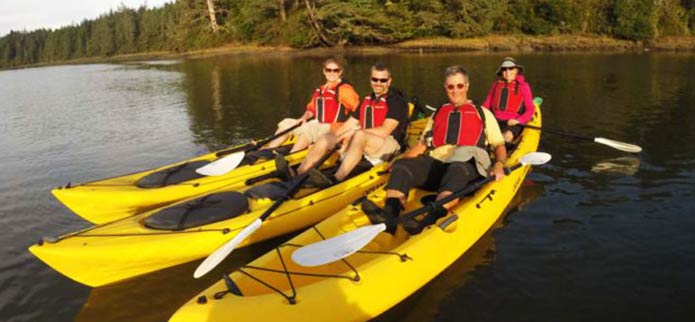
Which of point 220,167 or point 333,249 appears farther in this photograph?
point 220,167

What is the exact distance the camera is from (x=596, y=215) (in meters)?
6.26

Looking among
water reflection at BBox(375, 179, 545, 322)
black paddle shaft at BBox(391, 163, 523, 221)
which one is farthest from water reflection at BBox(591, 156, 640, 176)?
black paddle shaft at BBox(391, 163, 523, 221)

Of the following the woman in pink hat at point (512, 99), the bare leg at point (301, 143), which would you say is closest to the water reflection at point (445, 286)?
the woman in pink hat at point (512, 99)

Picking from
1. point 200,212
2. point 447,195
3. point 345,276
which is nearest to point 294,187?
point 200,212

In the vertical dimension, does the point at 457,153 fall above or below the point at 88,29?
below

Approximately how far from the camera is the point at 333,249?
12.5 feet

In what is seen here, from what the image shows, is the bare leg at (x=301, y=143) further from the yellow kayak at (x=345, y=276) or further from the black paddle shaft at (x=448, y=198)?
the black paddle shaft at (x=448, y=198)

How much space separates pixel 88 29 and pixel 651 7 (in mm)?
77364

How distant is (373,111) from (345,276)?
305 centimetres

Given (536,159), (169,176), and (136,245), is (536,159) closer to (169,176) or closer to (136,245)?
(136,245)

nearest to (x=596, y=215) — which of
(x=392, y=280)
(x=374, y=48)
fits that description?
(x=392, y=280)

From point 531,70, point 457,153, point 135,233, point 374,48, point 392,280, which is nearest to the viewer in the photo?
point 392,280

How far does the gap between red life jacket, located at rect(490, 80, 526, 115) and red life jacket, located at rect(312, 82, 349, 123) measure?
2.86 metres

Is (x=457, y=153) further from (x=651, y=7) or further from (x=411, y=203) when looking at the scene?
(x=651, y=7)
